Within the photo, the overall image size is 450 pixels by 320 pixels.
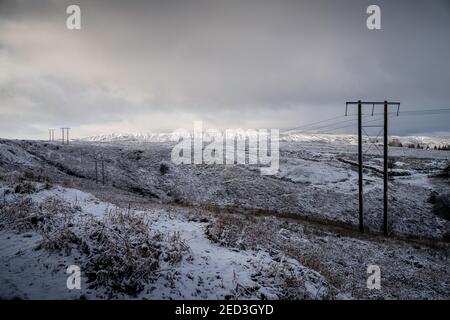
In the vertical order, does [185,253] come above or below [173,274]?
above

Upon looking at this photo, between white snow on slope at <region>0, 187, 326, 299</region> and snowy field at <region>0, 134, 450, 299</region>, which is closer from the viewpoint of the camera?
white snow on slope at <region>0, 187, 326, 299</region>

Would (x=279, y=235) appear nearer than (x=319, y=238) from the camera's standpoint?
Yes

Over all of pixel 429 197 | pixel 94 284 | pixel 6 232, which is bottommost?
pixel 429 197

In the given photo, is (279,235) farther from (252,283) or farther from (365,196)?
(365,196)

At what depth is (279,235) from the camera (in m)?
14.7

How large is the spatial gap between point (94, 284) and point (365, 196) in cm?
3434

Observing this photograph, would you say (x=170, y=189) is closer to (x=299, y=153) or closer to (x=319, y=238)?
(x=319, y=238)

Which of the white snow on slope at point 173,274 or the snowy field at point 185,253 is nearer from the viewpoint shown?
the white snow on slope at point 173,274

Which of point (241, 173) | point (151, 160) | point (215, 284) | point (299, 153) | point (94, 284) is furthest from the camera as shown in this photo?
point (299, 153)

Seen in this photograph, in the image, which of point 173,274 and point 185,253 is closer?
point 173,274
